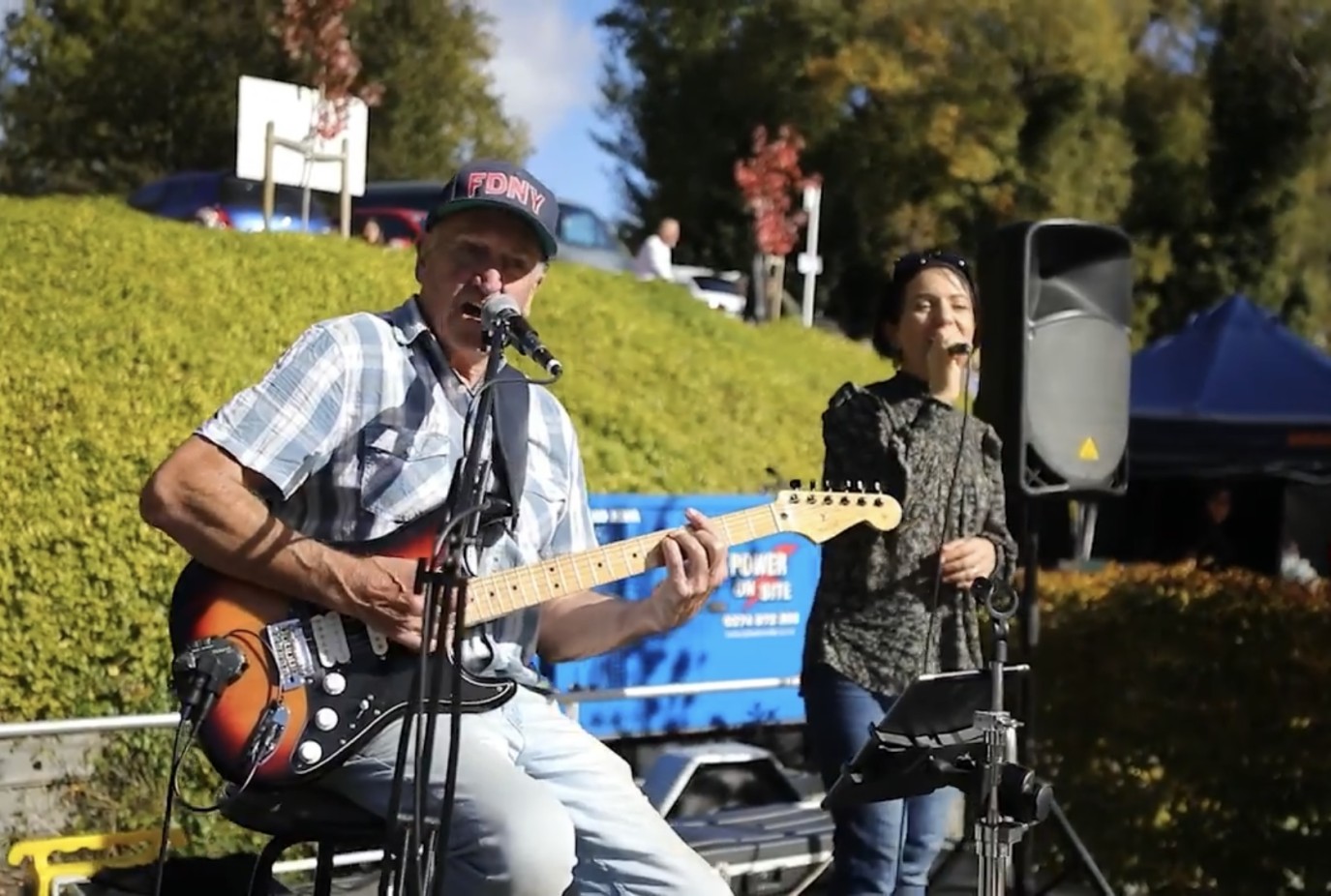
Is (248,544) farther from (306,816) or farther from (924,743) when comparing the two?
(924,743)

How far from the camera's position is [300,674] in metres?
3.06

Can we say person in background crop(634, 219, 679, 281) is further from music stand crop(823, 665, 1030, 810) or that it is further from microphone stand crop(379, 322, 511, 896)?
microphone stand crop(379, 322, 511, 896)

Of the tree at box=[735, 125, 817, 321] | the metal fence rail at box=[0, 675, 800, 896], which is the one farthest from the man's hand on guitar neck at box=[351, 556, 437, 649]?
the tree at box=[735, 125, 817, 321]

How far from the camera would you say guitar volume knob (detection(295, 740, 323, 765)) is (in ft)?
9.81

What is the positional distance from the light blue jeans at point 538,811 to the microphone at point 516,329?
763mm

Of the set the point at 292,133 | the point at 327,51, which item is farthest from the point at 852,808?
the point at 327,51

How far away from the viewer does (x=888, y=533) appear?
3.76 m

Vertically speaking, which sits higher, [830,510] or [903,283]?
[903,283]

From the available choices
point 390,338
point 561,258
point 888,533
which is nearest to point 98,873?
point 390,338

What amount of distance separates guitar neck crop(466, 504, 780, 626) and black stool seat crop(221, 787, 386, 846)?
0.45 metres

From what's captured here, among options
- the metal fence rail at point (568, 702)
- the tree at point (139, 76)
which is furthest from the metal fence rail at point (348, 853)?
the tree at point (139, 76)

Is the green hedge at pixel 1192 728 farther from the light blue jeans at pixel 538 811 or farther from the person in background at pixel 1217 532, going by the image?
the person in background at pixel 1217 532

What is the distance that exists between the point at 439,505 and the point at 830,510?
93cm

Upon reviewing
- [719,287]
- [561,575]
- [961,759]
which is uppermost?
[719,287]
